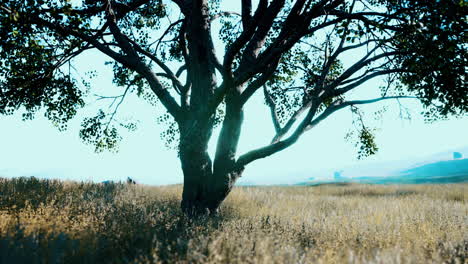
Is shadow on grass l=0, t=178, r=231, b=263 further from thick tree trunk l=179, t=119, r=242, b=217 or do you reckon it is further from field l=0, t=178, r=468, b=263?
thick tree trunk l=179, t=119, r=242, b=217

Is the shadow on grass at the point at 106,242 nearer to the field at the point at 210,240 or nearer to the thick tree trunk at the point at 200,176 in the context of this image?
the field at the point at 210,240

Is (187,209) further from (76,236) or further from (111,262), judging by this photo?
(111,262)

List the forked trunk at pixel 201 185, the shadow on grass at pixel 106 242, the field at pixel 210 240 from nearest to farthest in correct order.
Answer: the field at pixel 210 240 < the shadow on grass at pixel 106 242 < the forked trunk at pixel 201 185

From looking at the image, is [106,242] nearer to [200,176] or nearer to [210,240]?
[210,240]

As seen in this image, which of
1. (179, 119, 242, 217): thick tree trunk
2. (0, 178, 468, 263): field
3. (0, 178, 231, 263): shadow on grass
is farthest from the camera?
(179, 119, 242, 217): thick tree trunk

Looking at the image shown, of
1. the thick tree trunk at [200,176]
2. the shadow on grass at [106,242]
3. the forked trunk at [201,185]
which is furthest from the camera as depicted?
the forked trunk at [201,185]

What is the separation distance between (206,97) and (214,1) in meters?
6.54

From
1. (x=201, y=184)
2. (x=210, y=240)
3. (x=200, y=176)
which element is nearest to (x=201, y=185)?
(x=201, y=184)

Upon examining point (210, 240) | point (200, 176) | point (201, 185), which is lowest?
point (210, 240)

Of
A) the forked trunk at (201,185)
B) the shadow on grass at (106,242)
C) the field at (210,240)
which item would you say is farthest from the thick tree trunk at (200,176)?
the shadow on grass at (106,242)

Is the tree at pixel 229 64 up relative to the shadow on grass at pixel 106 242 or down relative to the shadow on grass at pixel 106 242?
up

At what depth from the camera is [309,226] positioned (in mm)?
6359

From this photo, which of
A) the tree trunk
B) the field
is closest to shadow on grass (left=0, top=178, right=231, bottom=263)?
the field

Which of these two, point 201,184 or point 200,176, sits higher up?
point 200,176
